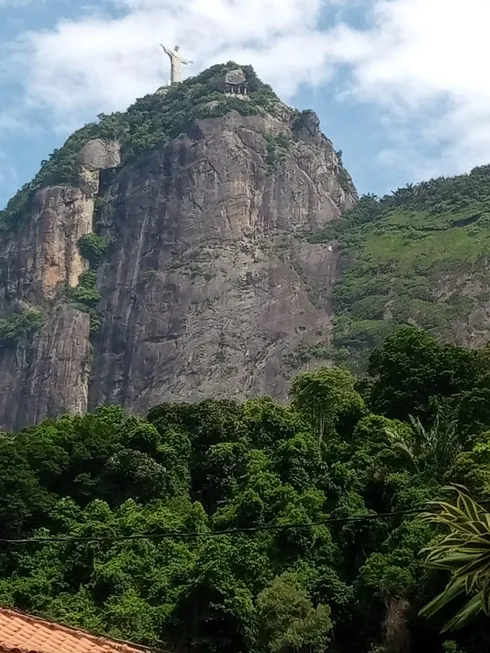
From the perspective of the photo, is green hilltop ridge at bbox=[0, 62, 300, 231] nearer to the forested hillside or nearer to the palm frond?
the forested hillside

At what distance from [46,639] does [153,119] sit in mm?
69471

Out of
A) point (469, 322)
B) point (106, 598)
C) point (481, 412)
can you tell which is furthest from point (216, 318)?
point (106, 598)

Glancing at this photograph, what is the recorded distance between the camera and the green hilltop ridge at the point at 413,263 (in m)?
55.7

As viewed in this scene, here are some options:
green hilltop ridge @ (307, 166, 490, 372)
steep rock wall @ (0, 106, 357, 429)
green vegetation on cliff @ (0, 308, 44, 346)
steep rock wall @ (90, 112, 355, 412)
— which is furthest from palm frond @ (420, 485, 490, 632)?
green vegetation on cliff @ (0, 308, 44, 346)

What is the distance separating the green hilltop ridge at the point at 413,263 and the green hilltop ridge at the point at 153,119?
12.0 metres

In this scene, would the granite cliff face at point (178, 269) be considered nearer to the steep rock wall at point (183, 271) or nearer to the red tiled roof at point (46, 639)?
the steep rock wall at point (183, 271)

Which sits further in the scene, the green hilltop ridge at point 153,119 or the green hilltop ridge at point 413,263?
the green hilltop ridge at point 153,119

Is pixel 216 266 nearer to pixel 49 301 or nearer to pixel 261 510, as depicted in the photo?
pixel 49 301

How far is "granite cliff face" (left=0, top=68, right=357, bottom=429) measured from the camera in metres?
59.9

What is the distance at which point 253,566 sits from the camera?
21.8 metres

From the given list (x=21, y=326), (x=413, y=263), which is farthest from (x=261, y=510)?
(x=21, y=326)

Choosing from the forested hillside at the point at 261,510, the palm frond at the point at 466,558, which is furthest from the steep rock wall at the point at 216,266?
the palm frond at the point at 466,558

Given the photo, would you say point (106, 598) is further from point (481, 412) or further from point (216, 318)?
point (216, 318)

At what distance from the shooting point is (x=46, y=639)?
840cm
